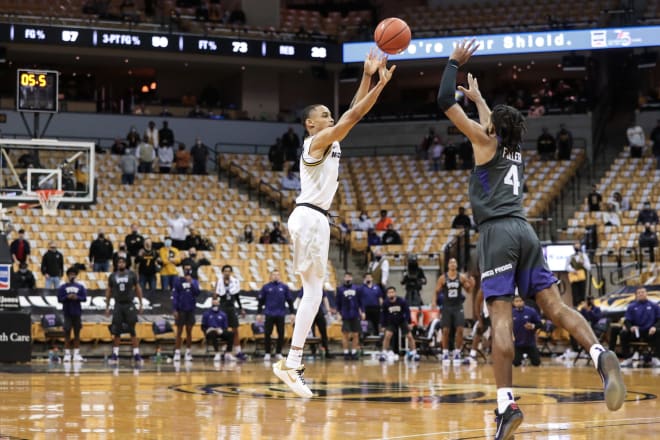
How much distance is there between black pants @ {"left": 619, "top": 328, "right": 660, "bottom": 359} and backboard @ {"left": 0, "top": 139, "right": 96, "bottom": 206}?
10.7 meters

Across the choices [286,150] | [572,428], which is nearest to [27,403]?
[572,428]

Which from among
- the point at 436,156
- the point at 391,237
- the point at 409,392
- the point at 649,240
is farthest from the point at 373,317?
the point at 409,392

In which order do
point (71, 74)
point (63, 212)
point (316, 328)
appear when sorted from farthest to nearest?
point (71, 74)
point (63, 212)
point (316, 328)

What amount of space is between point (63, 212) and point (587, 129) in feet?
54.9

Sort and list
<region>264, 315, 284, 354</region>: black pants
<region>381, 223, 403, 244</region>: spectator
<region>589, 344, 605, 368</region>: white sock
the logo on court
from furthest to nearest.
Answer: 1. <region>381, 223, 403, 244</region>: spectator
2. <region>264, 315, 284, 354</region>: black pants
3. the logo on court
4. <region>589, 344, 605, 368</region>: white sock

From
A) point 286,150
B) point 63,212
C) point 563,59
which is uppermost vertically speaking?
point 563,59

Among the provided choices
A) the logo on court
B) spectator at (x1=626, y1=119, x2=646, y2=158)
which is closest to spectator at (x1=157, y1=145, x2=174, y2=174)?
spectator at (x1=626, y1=119, x2=646, y2=158)

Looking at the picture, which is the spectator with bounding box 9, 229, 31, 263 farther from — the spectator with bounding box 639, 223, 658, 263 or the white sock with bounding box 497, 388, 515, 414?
the white sock with bounding box 497, 388, 515, 414

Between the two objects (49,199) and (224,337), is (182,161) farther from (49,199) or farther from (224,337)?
(49,199)

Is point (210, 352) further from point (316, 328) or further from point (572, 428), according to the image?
point (572, 428)

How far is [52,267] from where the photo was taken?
24.0 metres

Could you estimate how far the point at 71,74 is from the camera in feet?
127

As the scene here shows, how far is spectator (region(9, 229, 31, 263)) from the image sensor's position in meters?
24.3

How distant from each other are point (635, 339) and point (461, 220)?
29.7 feet
